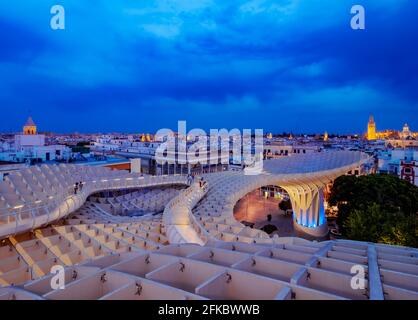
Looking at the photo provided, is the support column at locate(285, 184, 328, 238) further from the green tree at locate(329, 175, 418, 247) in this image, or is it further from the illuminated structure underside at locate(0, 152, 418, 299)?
the illuminated structure underside at locate(0, 152, 418, 299)

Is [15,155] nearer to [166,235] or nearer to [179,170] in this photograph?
[179,170]

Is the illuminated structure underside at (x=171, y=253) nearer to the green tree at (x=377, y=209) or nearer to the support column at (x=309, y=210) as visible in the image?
the support column at (x=309, y=210)

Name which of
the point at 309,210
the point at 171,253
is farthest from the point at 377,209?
the point at 171,253

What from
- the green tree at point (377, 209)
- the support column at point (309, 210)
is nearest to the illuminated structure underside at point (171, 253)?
the support column at point (309, 210)

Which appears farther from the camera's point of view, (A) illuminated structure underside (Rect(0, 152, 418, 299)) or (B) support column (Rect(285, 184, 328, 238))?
(B) support column (Rect(285, 184, 328, 238))

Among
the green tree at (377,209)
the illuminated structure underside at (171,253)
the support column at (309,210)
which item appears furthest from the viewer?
the support column at (309,210)

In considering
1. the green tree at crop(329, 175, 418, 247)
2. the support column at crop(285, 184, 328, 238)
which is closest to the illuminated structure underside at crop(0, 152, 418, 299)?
the support column at crop(285, 184, 328, 238)

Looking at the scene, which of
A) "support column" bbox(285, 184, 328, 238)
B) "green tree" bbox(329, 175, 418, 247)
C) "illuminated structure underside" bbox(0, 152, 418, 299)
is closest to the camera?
"illuminated structure underside" bbox(0, 152, 418, 299)
